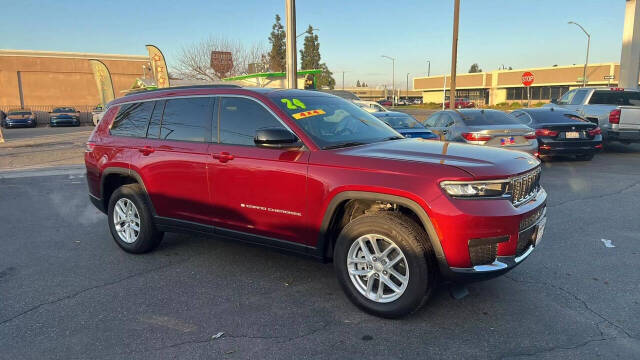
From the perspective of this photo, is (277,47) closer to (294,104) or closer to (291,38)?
(291,38)

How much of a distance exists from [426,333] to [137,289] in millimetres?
2625

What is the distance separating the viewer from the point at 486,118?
32.8 ft

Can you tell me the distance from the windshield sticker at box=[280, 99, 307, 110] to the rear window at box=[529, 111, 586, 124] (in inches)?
349

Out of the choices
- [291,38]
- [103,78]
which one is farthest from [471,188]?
[103,78]

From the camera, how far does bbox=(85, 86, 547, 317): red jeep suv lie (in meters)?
3.15

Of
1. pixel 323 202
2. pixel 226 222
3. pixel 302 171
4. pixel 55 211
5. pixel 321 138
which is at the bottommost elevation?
pixel 55 211

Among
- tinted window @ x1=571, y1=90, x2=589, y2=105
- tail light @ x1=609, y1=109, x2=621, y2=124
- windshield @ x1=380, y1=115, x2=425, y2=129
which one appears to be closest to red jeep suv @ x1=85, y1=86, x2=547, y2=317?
windshield @ x1=380, y1=115, x2=425, y2=129

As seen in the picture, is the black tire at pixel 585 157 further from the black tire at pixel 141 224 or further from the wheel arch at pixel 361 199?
the black tire at pixel 141 224

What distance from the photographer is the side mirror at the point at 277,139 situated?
3.66m

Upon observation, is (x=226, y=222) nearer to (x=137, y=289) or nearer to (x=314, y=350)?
(x=137, y=289)

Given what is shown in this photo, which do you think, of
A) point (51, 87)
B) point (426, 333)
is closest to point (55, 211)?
point (426, 333)

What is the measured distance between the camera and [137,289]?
411cm

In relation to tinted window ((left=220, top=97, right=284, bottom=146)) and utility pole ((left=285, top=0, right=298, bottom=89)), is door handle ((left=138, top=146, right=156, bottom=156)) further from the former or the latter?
utility pole ((left=285, top=0, right=298, bottom=89))

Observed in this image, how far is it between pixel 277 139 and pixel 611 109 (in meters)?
12.1
